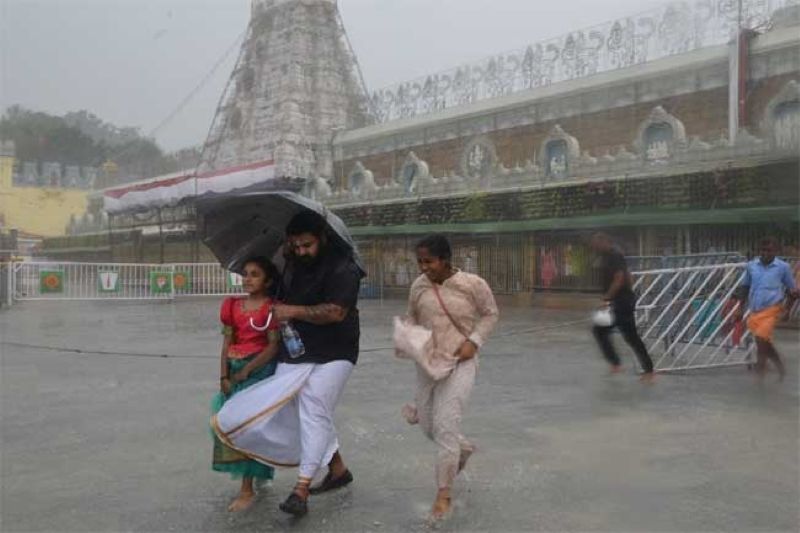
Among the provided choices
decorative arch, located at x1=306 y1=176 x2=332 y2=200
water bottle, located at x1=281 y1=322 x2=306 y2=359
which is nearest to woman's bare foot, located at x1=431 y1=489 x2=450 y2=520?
water bottle, located at x1=281 y1=322 x2=306 y2=359

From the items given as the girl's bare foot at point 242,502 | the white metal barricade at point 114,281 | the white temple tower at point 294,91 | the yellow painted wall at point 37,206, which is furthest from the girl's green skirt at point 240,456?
the yellow painted wall at point 37,206

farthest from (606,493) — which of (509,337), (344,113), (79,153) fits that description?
(79,153)

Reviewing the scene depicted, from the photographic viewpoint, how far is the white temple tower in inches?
1324

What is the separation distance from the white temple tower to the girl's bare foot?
1117 inches

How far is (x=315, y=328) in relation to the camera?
3871 mm

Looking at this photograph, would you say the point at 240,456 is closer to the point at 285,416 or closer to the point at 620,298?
the point at 285,416

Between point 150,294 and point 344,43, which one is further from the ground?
point 344,43

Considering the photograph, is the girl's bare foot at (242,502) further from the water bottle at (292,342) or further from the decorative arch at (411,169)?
the decorative arch at (411,169)

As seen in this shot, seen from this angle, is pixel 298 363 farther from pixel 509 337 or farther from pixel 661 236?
pixel 661 236

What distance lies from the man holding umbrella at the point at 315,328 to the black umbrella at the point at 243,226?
0.20 metres

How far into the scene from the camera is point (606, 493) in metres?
4.16

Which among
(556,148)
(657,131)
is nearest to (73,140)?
(556,148)

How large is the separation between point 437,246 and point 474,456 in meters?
1.71

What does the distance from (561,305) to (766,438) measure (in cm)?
1187
